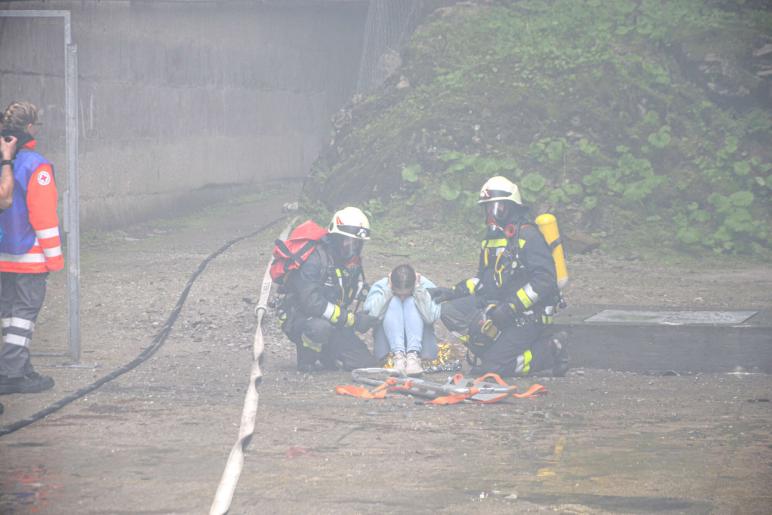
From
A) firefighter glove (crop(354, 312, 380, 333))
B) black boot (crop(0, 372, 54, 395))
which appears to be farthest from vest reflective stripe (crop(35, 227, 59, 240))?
firefighter glove (crop(354, 312, 380, 333))

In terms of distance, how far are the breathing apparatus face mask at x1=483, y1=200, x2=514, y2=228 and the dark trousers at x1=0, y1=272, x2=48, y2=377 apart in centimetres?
346

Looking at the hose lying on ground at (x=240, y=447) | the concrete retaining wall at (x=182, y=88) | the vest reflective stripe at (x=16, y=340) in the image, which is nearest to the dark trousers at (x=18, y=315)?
the vest reflective stripe at (x=16, y=340)

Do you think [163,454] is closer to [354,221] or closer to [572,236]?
[354,221]

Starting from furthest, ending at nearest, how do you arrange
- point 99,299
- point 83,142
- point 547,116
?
point 547,116, point 83,142, point 99,299

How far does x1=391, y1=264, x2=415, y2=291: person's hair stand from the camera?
942 centimetres

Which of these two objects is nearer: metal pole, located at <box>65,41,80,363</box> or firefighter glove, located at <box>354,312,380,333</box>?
metal pole, located at <box>65,41,80,363</box>

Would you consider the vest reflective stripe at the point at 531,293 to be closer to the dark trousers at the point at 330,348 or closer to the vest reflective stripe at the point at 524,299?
the vest reflective stripe at the point at 524,299

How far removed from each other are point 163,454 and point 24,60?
28.5ft

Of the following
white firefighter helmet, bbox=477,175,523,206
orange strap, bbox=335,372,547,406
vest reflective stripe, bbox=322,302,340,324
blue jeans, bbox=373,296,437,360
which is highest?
white firefighter helmet, bbox=477,175,523,206

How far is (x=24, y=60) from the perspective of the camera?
13.9 meters

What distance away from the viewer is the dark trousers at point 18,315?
324 inches

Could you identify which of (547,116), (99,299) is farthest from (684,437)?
(547,116)

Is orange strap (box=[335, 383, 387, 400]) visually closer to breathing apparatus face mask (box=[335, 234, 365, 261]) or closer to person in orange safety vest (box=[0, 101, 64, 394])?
breathing apparatus face mask (box=[335, 234, 365, 261])

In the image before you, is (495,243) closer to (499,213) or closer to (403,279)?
(499,213)
